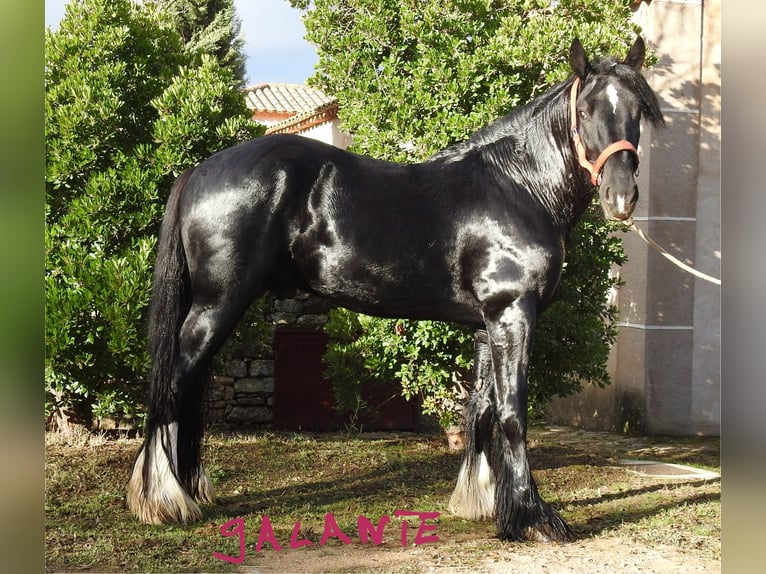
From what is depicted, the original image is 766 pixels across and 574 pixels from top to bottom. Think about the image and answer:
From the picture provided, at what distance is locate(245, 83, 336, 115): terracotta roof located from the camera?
13.7 metres

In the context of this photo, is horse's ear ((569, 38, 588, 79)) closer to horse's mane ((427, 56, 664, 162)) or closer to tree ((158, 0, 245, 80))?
→ horse's mane ((427, 56, 664, 162))

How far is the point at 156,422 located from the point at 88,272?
266cm

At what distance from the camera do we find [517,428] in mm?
A: 3848

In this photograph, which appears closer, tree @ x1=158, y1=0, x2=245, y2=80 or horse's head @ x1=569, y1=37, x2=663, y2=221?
horse's head @ x1=569, y1=37, x2=663, y2=221

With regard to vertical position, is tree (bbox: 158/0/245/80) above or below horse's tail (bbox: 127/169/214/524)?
above

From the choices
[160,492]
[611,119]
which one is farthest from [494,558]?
[611,119]

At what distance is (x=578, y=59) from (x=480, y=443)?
228cm

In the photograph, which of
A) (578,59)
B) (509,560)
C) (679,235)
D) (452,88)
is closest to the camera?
(509,560)

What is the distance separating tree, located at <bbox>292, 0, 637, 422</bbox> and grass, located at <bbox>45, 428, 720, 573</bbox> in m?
0.79

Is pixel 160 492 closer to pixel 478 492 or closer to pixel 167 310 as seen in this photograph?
pixel 167 310

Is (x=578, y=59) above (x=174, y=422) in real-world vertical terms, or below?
above

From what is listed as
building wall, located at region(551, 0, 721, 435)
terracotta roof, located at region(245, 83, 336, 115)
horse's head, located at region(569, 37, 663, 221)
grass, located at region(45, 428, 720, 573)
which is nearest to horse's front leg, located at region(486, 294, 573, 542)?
grass, located at region(45, 428, 720, 573)

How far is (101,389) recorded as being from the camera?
6.36m
